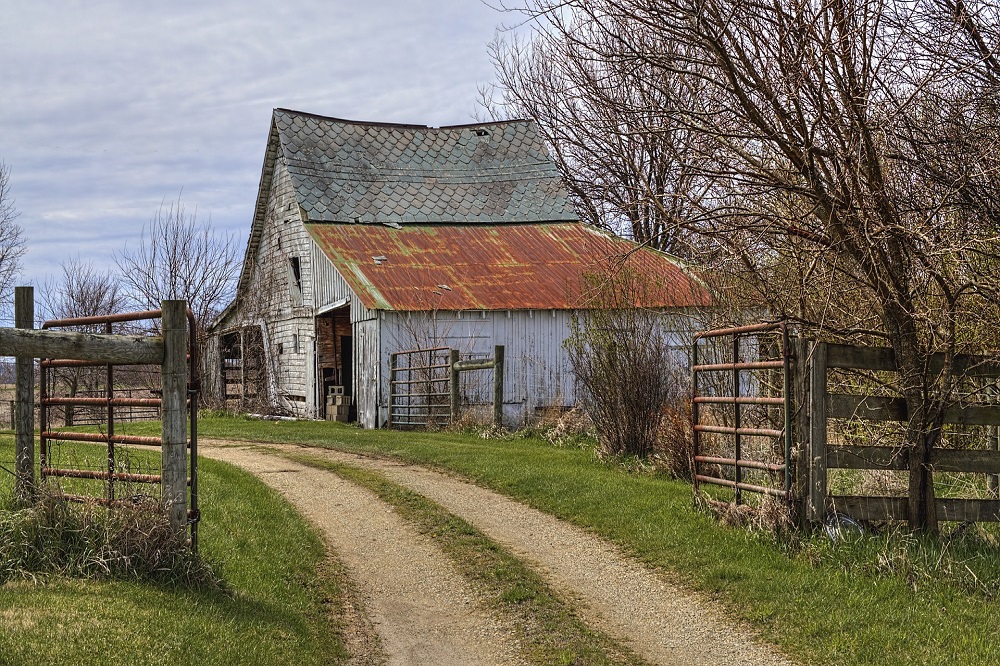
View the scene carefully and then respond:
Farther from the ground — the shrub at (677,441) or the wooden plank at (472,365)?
the wooden plank at (472,365)

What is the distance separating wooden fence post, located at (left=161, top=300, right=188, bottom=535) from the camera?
6965 millimetres

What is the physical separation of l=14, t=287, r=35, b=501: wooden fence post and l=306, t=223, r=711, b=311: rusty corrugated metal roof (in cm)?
1366

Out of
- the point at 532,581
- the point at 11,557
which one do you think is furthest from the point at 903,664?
the point at 11,557

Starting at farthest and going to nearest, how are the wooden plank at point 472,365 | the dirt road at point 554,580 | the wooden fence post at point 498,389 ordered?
the wooden plank at point 472,365 < the wooden fence post at point 498,389 < the dirt road at point 554,580

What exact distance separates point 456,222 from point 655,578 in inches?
786

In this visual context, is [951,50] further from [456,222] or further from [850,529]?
[456,222]

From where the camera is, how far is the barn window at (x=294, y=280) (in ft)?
89.1

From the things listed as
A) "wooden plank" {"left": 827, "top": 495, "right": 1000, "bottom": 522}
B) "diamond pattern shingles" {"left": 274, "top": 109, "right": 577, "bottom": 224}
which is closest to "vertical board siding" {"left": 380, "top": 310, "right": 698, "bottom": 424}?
"diamond pattern shingles" {"left": 274, "top": 109, "right": 577, "bottom": 224}

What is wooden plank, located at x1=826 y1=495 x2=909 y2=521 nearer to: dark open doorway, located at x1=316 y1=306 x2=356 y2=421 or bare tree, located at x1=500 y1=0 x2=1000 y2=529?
bare tree, located at x1=500 y1=0 x2=1000 y2=529

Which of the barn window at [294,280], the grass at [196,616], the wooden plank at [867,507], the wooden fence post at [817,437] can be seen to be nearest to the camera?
the grass at [196,616]

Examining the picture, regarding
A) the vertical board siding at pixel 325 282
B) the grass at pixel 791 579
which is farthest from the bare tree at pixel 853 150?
the vertical board siding at pixel 325 282

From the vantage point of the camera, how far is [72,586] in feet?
20.1

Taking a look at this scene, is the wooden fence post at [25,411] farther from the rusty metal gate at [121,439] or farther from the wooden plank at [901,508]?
the wooden plank at [901,508]

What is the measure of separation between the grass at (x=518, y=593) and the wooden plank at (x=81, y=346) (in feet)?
10.5
